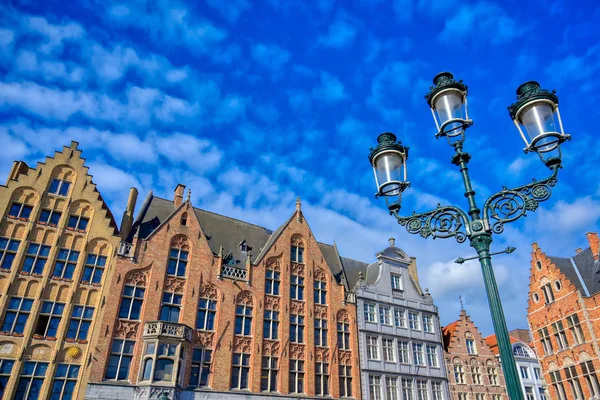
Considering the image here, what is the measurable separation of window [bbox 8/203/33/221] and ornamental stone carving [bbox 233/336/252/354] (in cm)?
1455

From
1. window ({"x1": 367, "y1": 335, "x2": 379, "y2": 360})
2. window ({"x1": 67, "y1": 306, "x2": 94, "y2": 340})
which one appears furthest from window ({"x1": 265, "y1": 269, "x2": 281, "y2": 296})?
window ({"x1": 67, "y1": 306, "x2": 94, "y2": 340})

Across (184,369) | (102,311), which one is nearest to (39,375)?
(102,311)

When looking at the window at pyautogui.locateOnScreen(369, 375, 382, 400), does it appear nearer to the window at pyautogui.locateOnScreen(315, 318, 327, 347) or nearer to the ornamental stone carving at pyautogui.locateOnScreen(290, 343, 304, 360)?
the window at pyautogui.locateOnScreen(315, 318, 327, 347)

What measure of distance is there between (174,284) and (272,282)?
696 cm

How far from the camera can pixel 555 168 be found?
7.66m

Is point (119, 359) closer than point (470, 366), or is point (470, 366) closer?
point (119, 359)

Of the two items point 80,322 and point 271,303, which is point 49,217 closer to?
point 80,322

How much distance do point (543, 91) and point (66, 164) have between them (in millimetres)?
27842

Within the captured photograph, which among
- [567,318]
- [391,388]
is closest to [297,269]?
[391,388]

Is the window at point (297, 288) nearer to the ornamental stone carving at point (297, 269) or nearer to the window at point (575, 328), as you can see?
the ornamental stone carving at point (297, 269)

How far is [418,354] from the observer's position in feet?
110

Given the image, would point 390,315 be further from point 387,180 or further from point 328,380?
point 387,180

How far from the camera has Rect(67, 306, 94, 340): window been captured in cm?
2353

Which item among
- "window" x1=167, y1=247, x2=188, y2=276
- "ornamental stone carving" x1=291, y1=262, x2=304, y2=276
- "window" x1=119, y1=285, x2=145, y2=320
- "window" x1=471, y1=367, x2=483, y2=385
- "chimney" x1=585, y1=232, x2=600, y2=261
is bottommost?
"window" x1=471, y1=367, x2=483, y2=385
